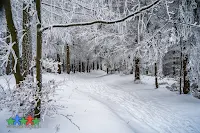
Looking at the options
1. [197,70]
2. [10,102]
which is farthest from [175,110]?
[10,102]

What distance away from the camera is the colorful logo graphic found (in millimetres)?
3879

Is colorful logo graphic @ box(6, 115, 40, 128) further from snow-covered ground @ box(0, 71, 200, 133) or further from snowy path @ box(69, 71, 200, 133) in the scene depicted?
snowy path @ box(69, 71, 200, 133)

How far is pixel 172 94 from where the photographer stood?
10930mm

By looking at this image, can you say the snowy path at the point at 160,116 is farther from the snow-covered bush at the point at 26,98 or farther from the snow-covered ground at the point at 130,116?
the snow-covered bush at the point at 26,98

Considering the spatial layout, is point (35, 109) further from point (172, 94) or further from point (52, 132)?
point (172, 94)

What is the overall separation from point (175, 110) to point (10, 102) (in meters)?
6.70

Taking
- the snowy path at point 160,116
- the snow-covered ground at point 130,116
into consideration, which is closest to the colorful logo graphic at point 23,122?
the snow-covered ground at point 130,116

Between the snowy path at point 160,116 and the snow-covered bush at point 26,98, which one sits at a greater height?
the snow-covered bush at point 26,98

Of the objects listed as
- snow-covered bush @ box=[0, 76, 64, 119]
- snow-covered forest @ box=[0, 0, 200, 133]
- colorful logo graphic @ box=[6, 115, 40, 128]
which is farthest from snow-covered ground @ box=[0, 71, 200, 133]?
snow-covered bush @ box=[0, 76, 64, 119]

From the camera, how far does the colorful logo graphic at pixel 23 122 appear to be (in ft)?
12.7

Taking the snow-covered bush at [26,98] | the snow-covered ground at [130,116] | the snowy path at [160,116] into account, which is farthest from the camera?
the snowy path at [160,116]

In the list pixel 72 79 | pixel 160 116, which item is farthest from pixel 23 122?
pixel 160 116

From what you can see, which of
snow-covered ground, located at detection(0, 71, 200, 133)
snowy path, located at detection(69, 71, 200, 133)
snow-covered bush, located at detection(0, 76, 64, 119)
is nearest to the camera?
snow-covered bush, located at detection(0, 76, 64, 119)

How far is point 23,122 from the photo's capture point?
390cm
